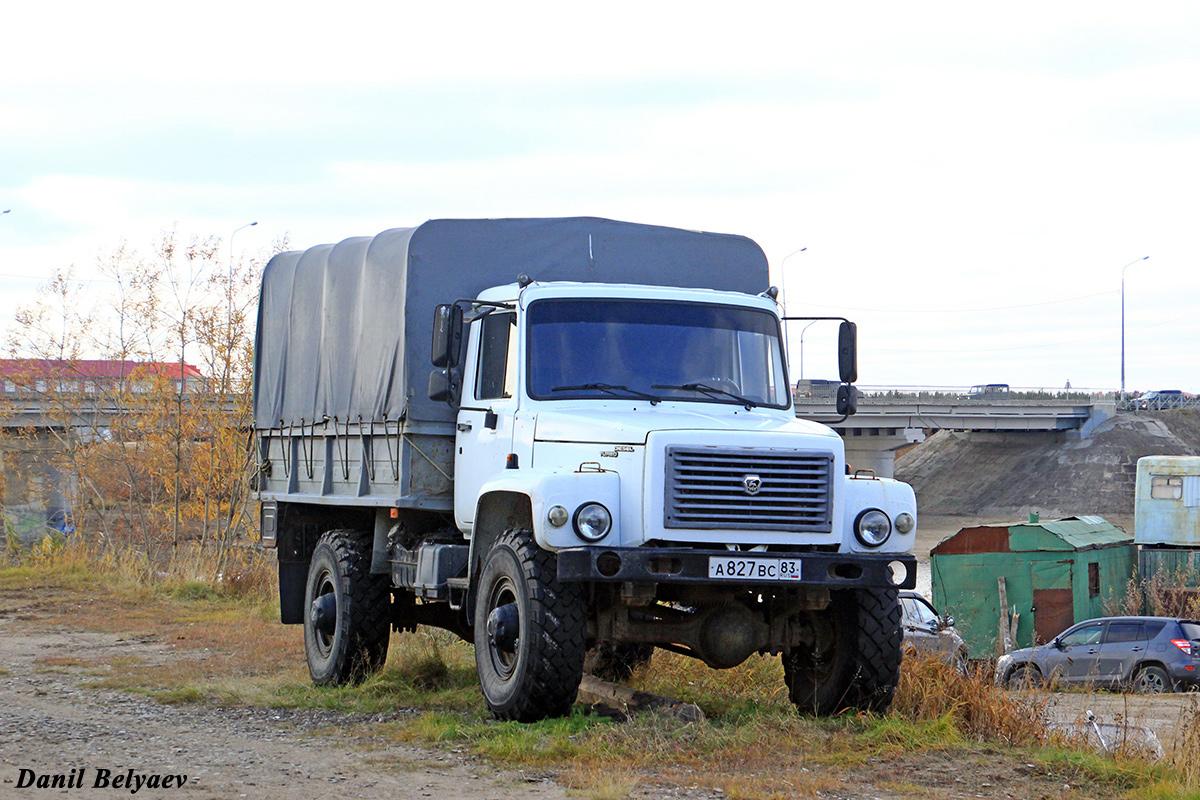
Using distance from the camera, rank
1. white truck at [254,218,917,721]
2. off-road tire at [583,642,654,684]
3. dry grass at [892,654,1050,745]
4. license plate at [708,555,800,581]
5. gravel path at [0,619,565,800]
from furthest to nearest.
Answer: off-road tire at [583,642,654,684], dry grass at [892,654,1050,745], white truck at [254,218,917,721], license plate at [708,555,800,581], gravel path at [0,619,565,800]

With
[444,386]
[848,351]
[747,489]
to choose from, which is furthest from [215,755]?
Result: [848,351]

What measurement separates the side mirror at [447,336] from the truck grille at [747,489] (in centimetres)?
185

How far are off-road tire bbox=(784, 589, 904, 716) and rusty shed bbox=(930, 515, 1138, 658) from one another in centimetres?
2179

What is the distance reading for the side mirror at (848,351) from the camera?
385 inches

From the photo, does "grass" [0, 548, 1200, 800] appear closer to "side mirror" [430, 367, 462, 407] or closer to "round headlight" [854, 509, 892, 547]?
"round headlight" [854, 509, 892, 547]

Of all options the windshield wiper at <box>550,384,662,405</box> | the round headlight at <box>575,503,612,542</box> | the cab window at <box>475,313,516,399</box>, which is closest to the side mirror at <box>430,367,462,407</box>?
the cab window at <box>475,313,516,399</box>

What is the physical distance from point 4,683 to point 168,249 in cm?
1522

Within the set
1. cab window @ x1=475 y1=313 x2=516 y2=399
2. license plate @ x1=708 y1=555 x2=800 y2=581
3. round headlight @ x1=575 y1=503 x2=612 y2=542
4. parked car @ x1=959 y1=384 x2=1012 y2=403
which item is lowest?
license plate @ x1=708 y1=555 x2=800 y2=581

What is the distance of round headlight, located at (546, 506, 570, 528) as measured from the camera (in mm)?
7965

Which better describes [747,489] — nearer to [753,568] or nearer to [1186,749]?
[753,568]

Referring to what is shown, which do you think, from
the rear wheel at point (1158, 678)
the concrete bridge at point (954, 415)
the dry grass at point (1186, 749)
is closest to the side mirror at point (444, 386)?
the dry grass at point (1186, 749)

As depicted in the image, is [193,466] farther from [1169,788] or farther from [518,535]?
[1169,788]

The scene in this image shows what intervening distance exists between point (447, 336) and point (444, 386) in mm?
503

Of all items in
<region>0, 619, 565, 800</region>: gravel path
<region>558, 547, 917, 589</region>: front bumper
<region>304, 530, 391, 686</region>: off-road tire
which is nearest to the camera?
<region>0, 619, 565, 800</region>: gravel path
